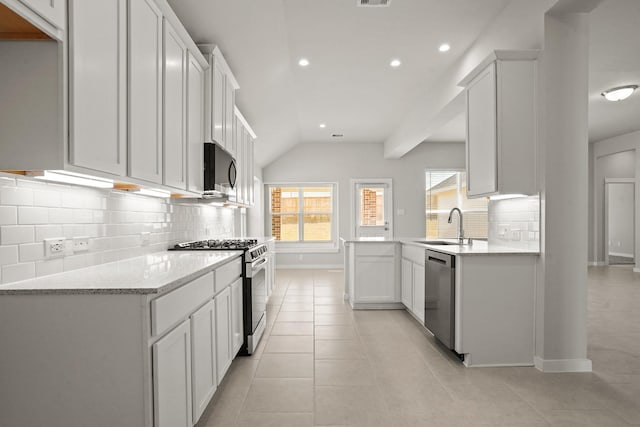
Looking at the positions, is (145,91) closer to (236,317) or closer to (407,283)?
(236,317)

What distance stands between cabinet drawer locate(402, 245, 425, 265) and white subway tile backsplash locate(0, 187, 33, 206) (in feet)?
10.2

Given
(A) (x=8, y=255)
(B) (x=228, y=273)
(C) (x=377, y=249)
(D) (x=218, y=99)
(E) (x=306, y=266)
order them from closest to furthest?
(A) (x=8, y=255) → (B) (x=228, y=273) → (D) (x=218, y=99) → (C) (x=377, y=249) → (E) (x=306, y=266)

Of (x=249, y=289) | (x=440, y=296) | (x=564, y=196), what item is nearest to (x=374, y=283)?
(x=440, y=296)

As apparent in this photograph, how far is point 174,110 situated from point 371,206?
6.37 metres

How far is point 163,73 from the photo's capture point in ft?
7.39

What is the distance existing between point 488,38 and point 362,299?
314cm

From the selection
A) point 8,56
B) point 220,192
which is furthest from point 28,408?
point 220,192

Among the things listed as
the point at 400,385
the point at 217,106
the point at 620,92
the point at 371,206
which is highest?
the point at 620,92

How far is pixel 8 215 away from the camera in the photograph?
1.52 meters

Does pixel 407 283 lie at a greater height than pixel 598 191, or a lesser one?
lesser

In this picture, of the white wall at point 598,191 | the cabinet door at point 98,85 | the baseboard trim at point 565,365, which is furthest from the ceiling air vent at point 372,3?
the white wall at point 598,191

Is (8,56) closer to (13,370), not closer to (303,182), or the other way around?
(13,370)

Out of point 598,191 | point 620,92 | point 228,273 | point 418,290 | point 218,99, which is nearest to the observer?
point 228,273

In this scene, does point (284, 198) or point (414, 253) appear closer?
point (414, 253)
